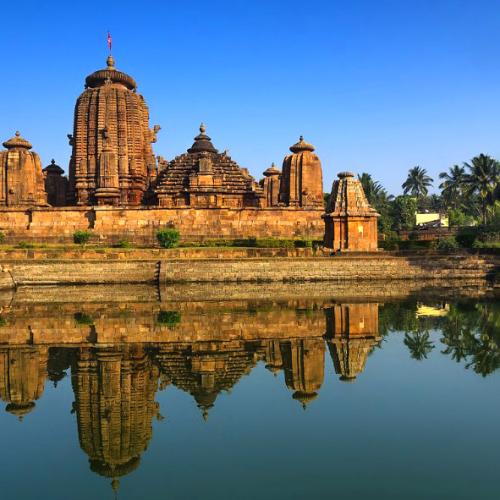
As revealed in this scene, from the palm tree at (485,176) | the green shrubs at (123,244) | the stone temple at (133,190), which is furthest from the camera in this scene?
the palm tree at (485,176)

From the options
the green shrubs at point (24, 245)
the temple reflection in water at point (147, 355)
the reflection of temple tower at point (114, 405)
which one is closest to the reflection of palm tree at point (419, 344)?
the temple reflection in water at point (147, 355)

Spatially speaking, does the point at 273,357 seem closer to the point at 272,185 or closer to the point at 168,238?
the point at 168,238

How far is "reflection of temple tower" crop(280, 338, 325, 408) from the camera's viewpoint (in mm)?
10657

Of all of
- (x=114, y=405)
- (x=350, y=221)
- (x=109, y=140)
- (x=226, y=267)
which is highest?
(x=109, y=140)

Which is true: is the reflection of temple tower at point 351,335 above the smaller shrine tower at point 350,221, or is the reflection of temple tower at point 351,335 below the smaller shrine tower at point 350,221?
below

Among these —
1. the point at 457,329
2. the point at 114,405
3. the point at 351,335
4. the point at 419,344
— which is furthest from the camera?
the point at 457,329

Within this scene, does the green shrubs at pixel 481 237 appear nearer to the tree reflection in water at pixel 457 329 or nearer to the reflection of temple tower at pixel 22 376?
the tree reflection in water at pixel 457 329

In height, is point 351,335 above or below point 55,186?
below

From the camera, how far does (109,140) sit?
38938mm

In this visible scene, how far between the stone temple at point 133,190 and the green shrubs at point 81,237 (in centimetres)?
127

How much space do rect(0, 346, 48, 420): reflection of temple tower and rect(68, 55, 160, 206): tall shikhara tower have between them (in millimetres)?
25140

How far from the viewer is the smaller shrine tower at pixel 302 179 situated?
38.7m

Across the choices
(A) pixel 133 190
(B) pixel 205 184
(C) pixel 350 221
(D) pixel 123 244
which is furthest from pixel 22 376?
(A) pixel 133 190

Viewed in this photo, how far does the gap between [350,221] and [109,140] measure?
61.8 feet
